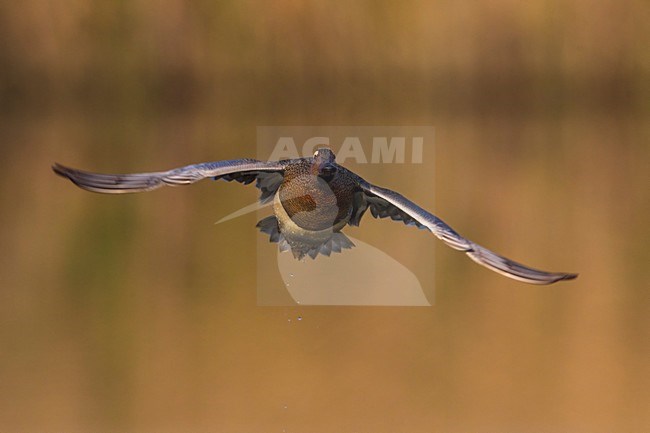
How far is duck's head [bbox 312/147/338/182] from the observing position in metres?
1.94

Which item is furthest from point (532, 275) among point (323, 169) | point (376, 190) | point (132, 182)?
point (132, 182)

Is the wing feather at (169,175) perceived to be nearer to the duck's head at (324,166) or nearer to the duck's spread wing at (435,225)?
the duck's head at (324,166)

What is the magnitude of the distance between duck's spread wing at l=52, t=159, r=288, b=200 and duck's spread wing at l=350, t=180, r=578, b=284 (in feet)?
0.75

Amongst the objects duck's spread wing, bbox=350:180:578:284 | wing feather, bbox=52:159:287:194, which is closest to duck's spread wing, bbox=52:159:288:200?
wing feather, bbox=52:159:287:194

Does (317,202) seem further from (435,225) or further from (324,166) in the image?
(435,225)

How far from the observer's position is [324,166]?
6.37ft

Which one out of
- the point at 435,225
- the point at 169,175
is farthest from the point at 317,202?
the point at 169,175

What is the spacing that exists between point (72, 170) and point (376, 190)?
0.72m

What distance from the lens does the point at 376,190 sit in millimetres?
1887

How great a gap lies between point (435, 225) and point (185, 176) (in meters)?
0.58

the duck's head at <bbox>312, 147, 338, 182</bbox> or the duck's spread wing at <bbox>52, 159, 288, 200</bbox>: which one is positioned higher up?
the duck's head at <bbox>312, 147, 338, 182</bbox>

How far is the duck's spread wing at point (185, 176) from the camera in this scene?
156 cm

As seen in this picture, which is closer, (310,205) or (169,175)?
(169,175)

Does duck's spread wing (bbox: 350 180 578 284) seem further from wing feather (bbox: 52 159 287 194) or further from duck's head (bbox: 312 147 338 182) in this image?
wing feather (bbox: 52 159 287 194)
